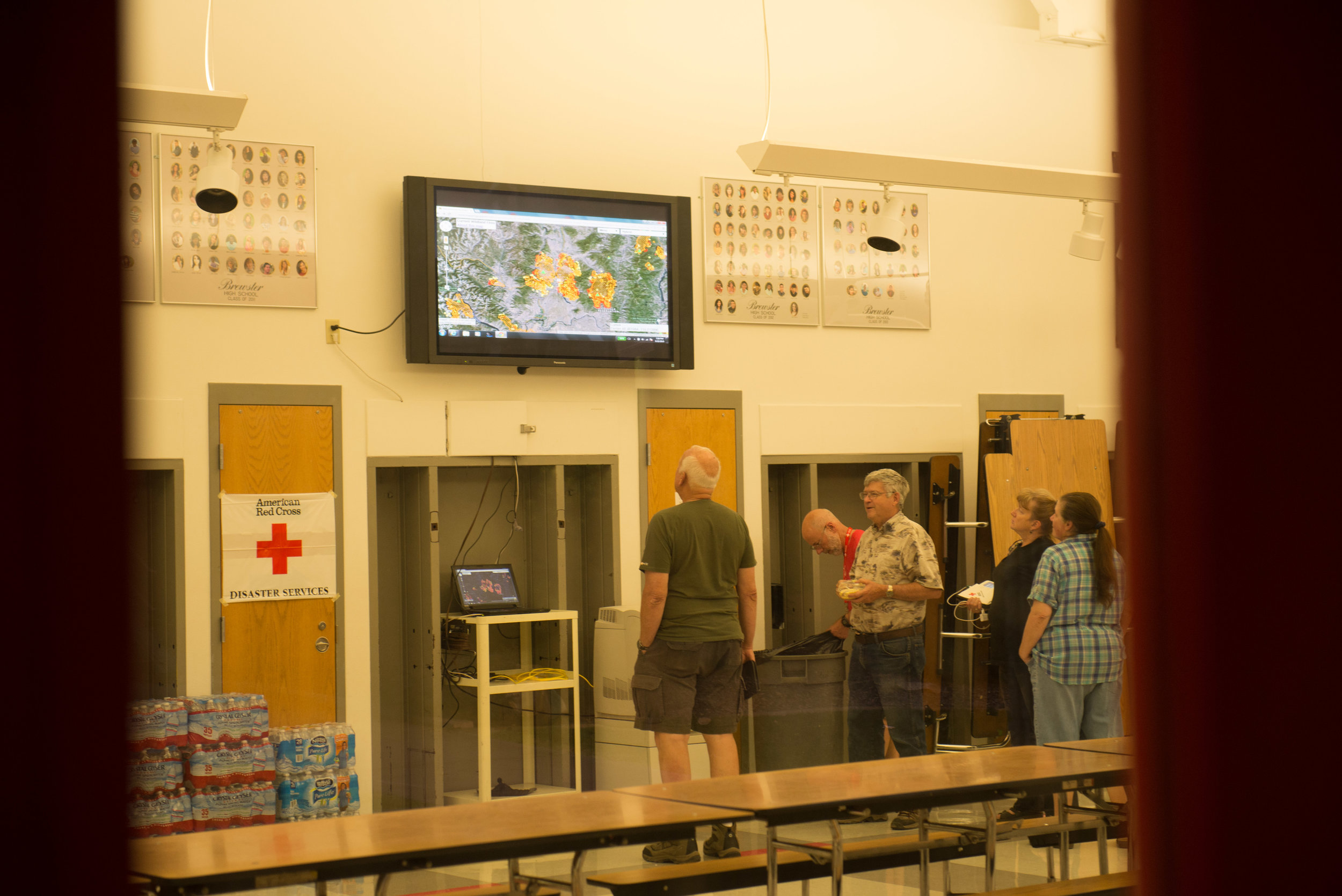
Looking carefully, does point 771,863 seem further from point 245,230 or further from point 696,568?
point 245,230

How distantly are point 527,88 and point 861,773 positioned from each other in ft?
13.2

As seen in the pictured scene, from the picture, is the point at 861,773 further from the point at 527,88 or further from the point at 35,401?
the point at 527,88

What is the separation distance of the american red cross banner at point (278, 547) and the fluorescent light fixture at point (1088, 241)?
3910 mm

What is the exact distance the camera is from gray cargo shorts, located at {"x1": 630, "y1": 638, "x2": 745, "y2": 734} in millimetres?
4535

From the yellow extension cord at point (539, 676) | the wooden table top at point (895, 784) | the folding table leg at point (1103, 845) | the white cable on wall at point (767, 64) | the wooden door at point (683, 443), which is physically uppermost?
the white cable on wall at point (767, 64)

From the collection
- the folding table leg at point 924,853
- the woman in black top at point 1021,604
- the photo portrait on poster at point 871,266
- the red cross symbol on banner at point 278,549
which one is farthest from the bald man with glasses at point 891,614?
the red cross symbol on banner at point 278,549

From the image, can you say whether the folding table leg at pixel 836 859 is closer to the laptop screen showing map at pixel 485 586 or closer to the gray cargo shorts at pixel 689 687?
the gray cargo shorts at pixel 689 687

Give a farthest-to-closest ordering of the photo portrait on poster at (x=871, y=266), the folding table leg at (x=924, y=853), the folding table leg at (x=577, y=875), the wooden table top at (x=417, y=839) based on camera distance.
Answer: the photo portrait on poster at (x=871, y=266), the folding table leg at (x=924, y=853), the folding table leg at (x=577, y=875), the wooden table top at (x=417, y=839)

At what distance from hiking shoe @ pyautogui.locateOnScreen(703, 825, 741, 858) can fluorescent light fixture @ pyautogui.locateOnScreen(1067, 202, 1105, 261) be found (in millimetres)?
3425

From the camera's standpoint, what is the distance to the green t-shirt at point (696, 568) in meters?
4.54

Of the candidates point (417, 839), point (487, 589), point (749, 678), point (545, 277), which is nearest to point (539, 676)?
point (487, 589)

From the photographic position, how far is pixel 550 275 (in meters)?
5.92

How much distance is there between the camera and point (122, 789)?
0.80 metres

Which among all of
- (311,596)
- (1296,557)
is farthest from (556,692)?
(1296,557)
